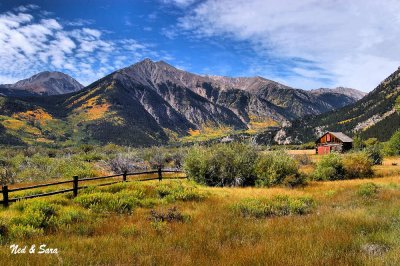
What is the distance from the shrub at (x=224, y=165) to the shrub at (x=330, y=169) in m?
9.39

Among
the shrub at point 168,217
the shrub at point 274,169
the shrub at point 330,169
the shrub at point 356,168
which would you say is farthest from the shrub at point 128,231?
the shrub at point 356,168

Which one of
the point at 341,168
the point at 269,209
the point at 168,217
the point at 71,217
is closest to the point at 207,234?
the point at 168,217

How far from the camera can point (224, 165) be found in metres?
26.7

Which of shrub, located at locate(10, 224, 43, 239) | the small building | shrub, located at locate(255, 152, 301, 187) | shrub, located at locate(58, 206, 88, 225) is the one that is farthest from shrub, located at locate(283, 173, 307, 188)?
the small building

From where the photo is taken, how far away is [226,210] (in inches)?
504

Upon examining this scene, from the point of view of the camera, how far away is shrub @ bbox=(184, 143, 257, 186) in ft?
87.0

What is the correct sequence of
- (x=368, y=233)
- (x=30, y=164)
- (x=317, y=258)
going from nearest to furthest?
1. (x=317, y=258)
2. (x=368, y=233)
3. (x=30, y=164)

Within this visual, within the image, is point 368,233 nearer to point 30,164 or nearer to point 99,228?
point 99,228

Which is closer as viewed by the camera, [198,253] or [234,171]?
[198,253]

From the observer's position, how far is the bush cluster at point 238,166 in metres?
26.1

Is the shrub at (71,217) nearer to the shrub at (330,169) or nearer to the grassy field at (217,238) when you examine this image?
the grassy field at (217,238)

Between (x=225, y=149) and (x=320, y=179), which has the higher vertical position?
(x=225, y=149)

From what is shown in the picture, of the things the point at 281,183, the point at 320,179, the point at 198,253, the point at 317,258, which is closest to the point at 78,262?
the point at 198,253

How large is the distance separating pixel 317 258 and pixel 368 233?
3.17 m
